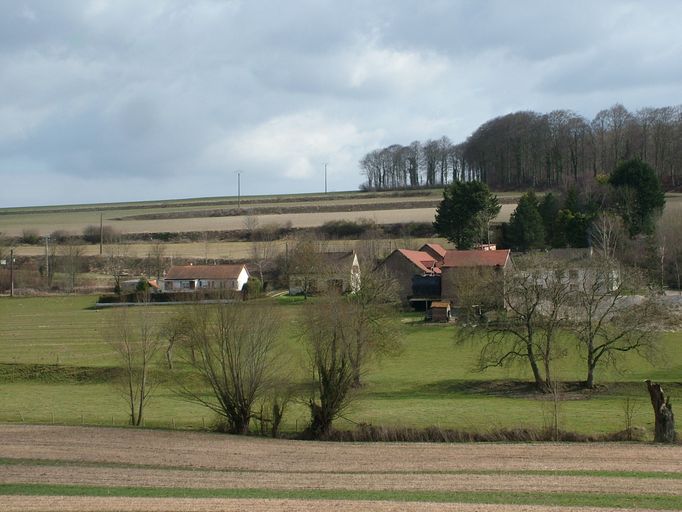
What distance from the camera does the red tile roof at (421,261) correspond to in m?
79.9

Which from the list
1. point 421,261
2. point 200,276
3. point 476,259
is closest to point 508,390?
point 476,259

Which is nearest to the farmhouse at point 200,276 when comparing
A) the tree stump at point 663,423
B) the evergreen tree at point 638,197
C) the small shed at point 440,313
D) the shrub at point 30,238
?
the small shed at point 440,313

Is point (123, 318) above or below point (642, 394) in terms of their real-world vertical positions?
above

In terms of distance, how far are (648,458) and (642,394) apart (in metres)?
15.6

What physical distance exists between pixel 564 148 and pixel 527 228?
1892 inches

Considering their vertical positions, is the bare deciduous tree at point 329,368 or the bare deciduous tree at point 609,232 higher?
the bare deciduous tree at point 609,232

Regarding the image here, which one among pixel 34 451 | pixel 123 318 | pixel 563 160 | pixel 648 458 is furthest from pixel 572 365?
pixel 563 160

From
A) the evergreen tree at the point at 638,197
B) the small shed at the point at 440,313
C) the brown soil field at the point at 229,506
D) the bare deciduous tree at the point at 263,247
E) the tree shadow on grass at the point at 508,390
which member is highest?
the evergreen tree at the point at 638,197

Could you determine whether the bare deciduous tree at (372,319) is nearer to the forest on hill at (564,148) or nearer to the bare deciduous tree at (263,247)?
the bare deciduous tree at (263,247)

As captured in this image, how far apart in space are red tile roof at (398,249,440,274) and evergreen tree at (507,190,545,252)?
12.6 meters

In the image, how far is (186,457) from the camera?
1012 inches

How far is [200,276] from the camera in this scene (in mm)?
95562

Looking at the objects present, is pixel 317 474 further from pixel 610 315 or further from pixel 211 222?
pixel 211 222

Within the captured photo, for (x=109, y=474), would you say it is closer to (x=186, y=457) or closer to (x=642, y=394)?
(x=186, y=457)
